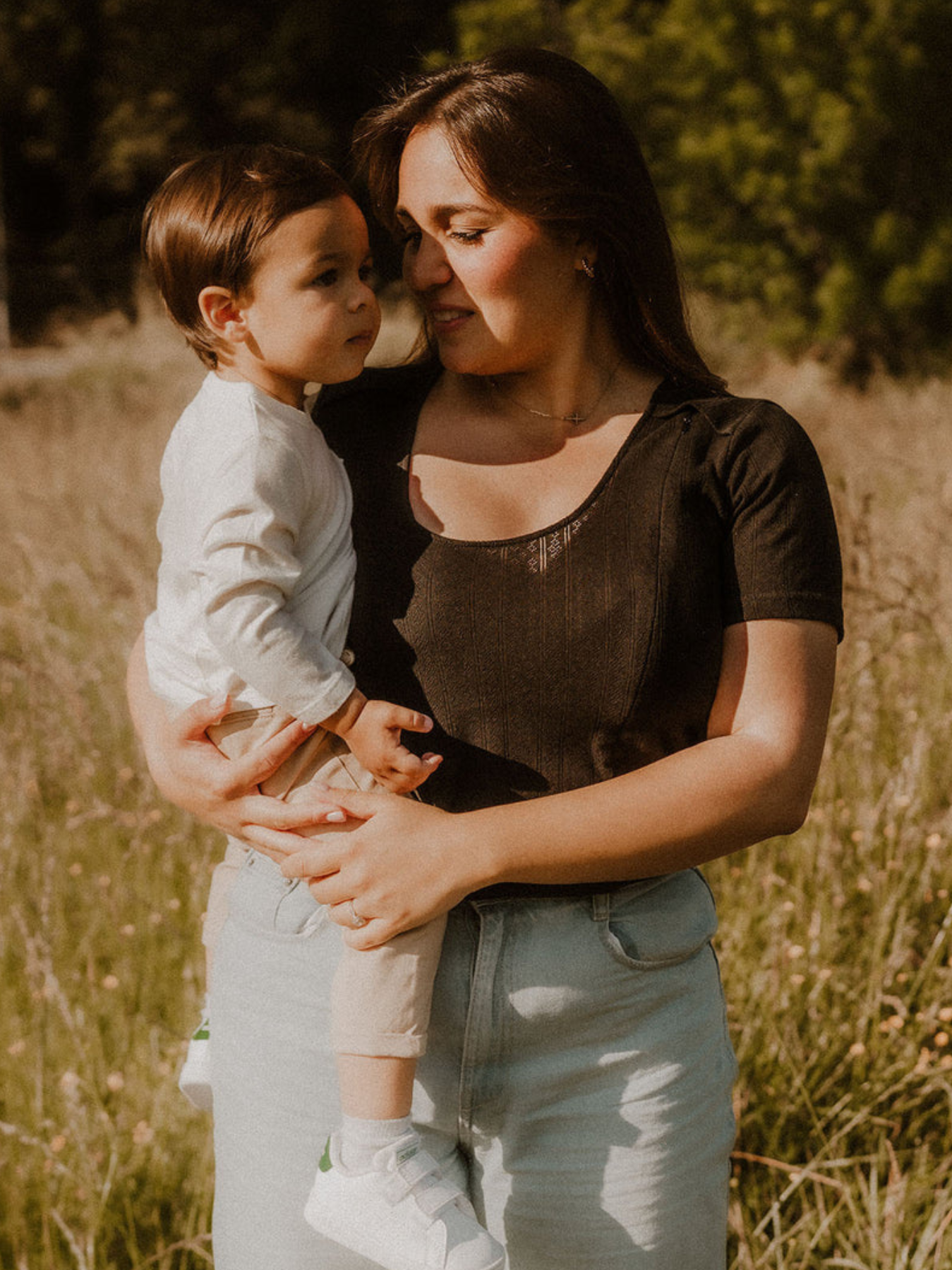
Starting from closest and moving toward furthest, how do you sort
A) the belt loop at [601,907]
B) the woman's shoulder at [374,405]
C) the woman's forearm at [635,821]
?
the woman's forearm at [635,821]
the belt loop at [601,907]
the woman's shoulder at [374,405]

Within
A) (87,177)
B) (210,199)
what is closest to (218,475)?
(210,199)

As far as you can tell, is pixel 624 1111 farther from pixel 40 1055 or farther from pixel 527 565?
pixel 40 1055

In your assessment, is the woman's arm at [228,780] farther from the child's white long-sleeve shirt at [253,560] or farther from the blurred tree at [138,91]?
the blurred tree at [138,91]

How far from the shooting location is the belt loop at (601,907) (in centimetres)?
162

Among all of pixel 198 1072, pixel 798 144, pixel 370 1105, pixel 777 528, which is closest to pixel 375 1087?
pixel 370 1105

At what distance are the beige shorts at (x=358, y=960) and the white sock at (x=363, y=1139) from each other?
87 millimetres

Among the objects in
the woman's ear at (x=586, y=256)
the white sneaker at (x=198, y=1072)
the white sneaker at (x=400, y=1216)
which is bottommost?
the white sneaker at (x=198, y=1072)

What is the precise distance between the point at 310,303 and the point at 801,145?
31.9 ft

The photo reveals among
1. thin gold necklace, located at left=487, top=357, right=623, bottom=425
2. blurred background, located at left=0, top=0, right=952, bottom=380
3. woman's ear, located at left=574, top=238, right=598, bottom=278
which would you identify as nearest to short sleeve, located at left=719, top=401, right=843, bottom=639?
thin gold necklace, located at left=487, top=357, right=623, bottom=425

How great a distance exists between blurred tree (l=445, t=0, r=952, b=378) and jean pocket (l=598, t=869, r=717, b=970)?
31.2ft

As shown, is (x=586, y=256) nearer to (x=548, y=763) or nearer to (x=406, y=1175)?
(x=548, y=763)

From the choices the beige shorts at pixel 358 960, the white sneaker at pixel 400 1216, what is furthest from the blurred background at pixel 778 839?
the beige shorts at pixel 358 960

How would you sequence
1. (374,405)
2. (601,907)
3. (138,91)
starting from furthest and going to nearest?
(138,91)
(374,405)
(601,907)

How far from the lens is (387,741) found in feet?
5.43
